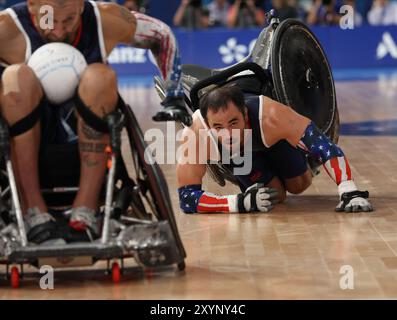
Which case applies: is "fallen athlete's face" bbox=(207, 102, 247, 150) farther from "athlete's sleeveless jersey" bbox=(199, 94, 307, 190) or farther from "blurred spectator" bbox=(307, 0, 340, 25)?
"blurred spectator" bbox=(307, 0, 340, 25)

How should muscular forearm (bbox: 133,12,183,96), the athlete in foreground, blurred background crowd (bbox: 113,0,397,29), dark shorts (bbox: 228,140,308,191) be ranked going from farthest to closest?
1. blurred background crowd (bbox: 113,0,397,29)
2. dark shorts (bbox: 228,140,308,191)
3. muscular forearm (bbox: 133,12,183,96)
4. the athlete in foreground

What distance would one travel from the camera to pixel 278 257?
7.11 metres

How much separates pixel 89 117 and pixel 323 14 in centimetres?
1806

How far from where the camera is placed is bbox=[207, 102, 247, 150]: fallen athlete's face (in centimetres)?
831

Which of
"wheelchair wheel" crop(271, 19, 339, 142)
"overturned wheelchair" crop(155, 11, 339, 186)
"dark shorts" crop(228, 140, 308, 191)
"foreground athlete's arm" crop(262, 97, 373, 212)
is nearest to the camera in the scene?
"foreground athlete's arm" crop(262, 97, 373, 212)

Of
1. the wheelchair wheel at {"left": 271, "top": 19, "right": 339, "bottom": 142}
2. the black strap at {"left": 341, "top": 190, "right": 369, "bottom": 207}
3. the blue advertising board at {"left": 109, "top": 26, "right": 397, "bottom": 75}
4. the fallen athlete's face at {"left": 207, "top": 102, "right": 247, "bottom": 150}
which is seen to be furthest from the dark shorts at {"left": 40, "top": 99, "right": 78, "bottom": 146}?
the blue advertising board at {"left": 109, "top": 26, "right": 397, "bottom": 75}

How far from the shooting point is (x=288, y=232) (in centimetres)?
797

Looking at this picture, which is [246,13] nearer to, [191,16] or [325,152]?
[191,16]

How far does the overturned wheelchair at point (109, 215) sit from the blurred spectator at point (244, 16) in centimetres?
1691

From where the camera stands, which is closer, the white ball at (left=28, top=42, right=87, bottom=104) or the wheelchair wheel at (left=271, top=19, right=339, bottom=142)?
the white ball at (left=28, top=42, right=87, bottom=104)

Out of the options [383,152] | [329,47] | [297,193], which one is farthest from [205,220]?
[329,47]

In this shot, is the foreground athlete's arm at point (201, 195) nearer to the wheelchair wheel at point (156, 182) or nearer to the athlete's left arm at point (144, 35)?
the athlete's left arm at point (144, 35)

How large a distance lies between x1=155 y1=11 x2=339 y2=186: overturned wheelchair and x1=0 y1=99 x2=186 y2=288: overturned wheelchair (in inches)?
87.6

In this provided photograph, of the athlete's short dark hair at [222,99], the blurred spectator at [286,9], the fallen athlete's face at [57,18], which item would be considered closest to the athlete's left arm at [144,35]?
the fallen athlete's face at [57,18]
